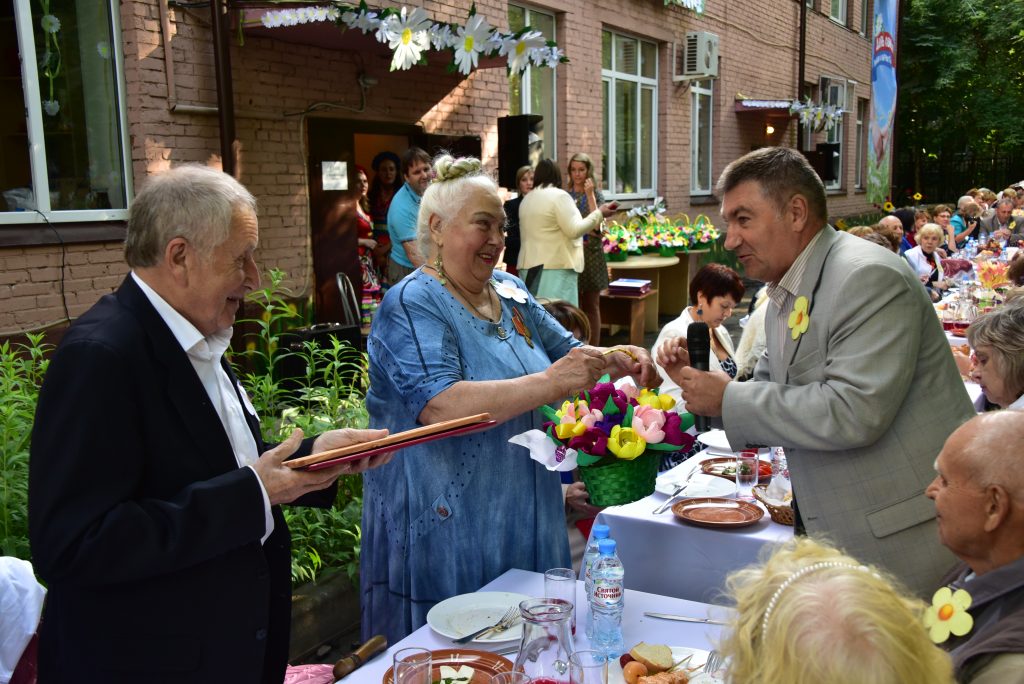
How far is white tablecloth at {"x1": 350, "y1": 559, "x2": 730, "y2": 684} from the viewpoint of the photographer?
2.09m

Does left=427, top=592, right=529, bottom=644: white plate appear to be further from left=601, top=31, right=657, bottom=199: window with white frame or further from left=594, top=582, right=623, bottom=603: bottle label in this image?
left=601, top=31, right=657, bottom=199: window with white frame

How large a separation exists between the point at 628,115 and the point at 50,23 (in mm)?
9653

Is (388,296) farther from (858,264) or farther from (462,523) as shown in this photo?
(858,264)

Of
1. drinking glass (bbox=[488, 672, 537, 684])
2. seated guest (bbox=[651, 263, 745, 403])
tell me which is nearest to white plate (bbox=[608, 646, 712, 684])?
drinking glass (bbox=[488, 672, 537, 684])

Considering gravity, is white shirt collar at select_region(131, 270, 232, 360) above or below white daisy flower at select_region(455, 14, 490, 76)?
below

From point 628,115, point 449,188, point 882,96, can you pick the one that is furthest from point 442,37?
point 882,96

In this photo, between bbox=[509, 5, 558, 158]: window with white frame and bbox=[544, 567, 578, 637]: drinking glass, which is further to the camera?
bbox=[509, 5, 558, 158]: window with white frame

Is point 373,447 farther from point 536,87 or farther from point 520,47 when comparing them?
point 536,87

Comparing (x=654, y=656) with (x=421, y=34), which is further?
(x=421, y=34)

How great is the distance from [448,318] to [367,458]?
2.20 feet

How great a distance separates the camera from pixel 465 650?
2.06 m

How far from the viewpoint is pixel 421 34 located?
7.47 metres

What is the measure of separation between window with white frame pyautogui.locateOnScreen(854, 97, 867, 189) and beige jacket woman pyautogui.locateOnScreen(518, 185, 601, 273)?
62.8 ft

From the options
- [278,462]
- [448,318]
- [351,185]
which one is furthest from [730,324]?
[278,462]
